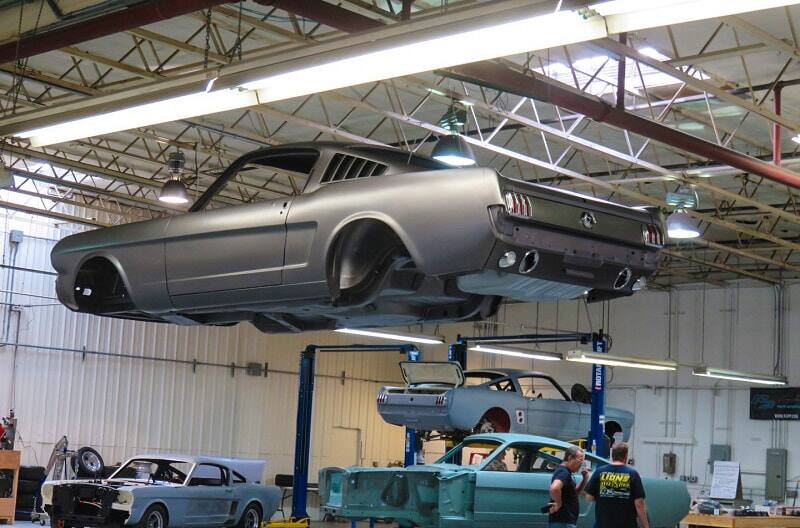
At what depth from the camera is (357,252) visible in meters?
6.96

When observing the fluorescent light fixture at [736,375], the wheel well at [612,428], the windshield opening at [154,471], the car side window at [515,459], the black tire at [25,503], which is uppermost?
the fluorescent light fixture at [736,375]

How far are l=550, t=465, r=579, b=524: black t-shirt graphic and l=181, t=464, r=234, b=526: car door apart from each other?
6292 mm

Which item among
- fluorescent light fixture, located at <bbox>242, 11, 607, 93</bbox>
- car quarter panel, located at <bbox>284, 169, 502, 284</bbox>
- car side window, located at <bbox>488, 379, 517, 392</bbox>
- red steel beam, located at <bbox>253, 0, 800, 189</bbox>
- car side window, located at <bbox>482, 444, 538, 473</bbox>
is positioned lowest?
car side window, located at <bbox>482, 444, 538, 473</bbox>

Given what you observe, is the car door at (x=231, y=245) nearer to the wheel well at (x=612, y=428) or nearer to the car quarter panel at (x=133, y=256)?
the car quarter panel at (x=133, y=256)

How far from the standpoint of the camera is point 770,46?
453 inches

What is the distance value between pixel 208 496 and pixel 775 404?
13.3m

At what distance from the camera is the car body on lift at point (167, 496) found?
13320 millimetres

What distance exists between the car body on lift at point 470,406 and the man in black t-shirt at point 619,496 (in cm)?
495

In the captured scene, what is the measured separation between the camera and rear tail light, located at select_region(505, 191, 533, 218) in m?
6.18

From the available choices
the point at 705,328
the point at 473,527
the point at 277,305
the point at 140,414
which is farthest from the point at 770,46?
the point at 140,414

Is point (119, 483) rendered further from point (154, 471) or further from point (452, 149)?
point (452, 149)

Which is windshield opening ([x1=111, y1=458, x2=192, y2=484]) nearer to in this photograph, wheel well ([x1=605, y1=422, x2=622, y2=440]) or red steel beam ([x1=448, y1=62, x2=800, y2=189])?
wheel well ([x1=605, y1=422, x2=622, y2=440])

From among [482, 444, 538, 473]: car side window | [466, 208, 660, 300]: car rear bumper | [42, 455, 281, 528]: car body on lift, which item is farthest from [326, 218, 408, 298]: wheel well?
[42, 455, 281, 528]: car body on lift

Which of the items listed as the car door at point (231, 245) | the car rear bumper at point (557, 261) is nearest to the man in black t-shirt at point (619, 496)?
the car rear bumper at point (557, 261)
